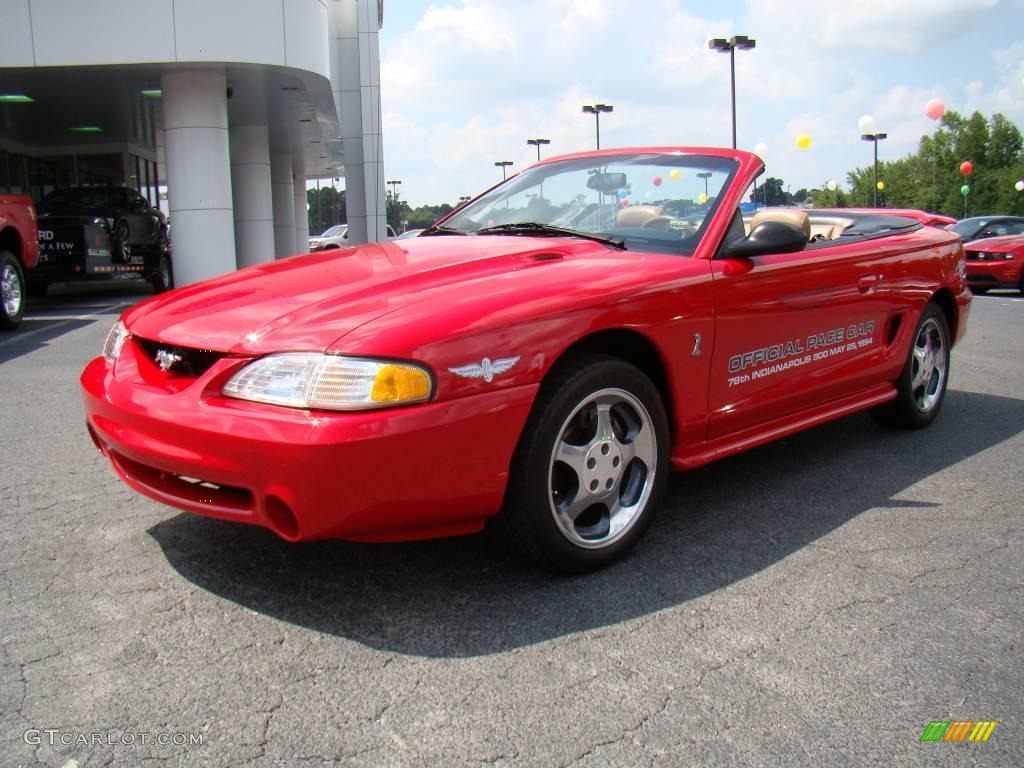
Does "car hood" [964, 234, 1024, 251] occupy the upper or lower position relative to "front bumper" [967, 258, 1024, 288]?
upper

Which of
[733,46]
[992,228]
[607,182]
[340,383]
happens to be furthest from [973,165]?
[340,383]

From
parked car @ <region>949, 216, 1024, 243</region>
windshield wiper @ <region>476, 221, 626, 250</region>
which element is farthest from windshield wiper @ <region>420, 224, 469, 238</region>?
parked car @ <region>949, 216, 1024, 243</region>

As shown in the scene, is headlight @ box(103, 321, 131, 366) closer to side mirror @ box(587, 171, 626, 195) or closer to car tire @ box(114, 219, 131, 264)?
side mirror @ box(587, 171, 626, 195)

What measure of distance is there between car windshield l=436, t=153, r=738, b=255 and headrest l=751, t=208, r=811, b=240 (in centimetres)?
80

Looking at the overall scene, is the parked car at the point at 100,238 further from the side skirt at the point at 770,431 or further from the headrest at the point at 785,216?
the side skirt at the point at 770,431

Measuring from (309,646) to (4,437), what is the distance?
316 cm

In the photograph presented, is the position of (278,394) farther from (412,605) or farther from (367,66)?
(367,66)

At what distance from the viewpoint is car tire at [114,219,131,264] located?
15.0 m

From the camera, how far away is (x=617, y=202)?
392 centimetres

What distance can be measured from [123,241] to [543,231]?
1320 cm

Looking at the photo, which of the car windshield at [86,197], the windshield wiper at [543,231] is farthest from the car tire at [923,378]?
the car windshield at [86,197]

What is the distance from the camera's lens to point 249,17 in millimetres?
14859

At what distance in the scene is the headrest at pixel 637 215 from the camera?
3.76m

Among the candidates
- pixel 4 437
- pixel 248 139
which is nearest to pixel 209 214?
pixel 248 139
